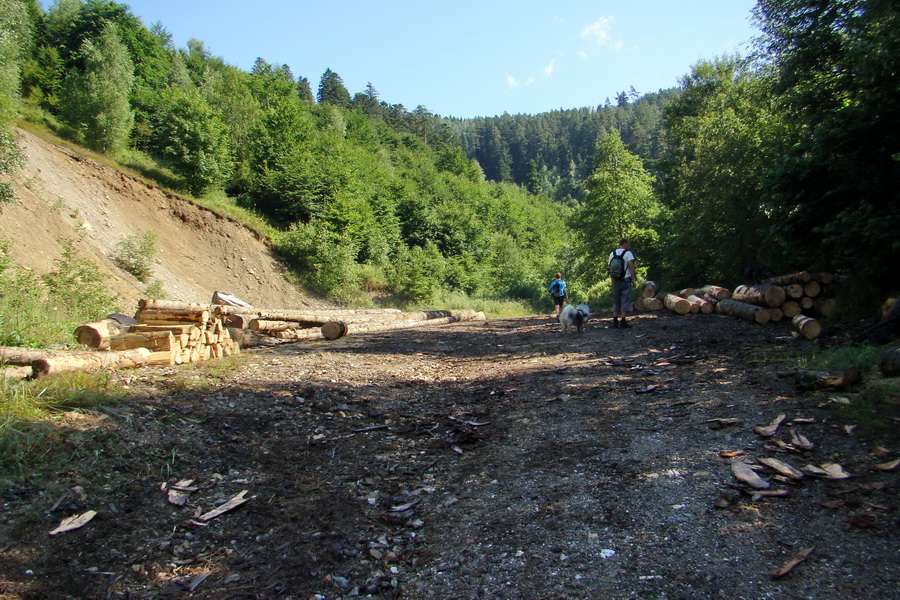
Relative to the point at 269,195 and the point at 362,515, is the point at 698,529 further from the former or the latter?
the point at 269,195

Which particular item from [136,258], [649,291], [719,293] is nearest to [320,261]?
[136,258]

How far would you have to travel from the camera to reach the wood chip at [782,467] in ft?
11.6

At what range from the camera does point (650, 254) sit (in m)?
26.6

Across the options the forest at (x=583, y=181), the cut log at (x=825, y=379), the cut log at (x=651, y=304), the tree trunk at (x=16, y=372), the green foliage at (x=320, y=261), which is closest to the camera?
the cut log at (x=825, y=379)

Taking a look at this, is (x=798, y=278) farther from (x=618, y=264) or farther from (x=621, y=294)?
(x=621, y=294)

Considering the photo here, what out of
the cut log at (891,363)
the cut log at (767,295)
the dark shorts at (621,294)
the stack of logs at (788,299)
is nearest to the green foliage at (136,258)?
the dark shorts at (621,294)

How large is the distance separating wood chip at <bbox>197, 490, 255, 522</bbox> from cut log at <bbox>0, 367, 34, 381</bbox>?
310 cm

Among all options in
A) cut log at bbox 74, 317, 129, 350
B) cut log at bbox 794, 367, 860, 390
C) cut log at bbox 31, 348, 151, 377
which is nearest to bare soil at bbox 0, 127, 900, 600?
cut log at bbox 794, 367, 860, 390

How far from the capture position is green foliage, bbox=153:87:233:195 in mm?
27141

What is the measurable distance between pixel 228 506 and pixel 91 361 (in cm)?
382

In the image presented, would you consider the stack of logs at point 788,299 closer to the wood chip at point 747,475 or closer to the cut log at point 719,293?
the cut log at point 719,293

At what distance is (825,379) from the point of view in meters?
5.13

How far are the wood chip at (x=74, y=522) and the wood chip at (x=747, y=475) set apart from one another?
4294mm

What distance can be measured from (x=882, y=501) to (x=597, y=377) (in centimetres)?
427
